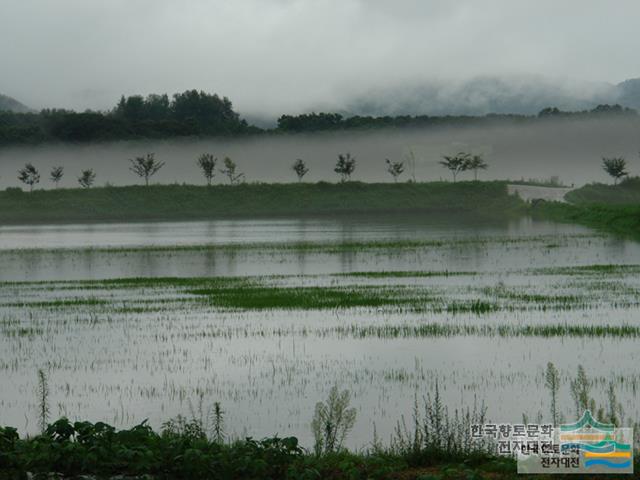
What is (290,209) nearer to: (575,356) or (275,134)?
(275,134)

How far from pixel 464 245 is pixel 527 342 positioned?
840 inches

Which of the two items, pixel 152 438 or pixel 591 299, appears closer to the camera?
pixel 152 438

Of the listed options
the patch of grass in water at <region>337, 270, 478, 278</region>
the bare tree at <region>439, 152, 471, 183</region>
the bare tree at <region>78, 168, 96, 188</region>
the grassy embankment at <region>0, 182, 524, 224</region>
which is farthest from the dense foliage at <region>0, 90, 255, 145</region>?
the patch of grass in water at <region>337, 270, 478, 278</region>

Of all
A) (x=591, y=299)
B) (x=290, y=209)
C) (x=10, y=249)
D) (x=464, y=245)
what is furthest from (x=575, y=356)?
(x=290, y=209)

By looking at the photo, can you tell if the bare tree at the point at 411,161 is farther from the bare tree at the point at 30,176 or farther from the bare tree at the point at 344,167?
the bare tree at the point at 30,176

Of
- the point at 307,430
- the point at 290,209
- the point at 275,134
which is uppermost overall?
the point at 275,134

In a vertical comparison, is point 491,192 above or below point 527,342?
above

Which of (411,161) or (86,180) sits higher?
(411,161)

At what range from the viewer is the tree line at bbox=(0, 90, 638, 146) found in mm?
123625

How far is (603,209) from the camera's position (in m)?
50.4

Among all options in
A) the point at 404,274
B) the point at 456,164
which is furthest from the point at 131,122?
the point at 404,274

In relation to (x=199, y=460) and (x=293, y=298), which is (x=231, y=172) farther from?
(x=199, y=460)

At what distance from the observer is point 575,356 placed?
518 inches

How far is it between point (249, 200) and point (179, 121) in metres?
46.2
